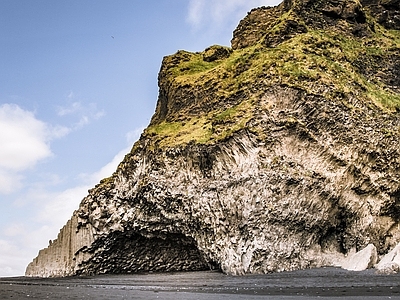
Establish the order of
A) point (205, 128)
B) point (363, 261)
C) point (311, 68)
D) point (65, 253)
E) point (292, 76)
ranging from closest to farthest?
1. point (363, 261)
2. point (292, 76)
3. point (311, 68)
4. point (205, 128)
5. point (65, 253)

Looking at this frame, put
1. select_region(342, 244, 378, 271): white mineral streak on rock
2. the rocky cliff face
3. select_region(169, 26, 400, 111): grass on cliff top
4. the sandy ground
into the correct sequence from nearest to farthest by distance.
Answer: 1. the sandy ground
2. select_region(342, 244, 378, 271): white mineral streak on rock
3. the rocky cliff face
4. select_region(169, 26, 400, 111): grass on cliff top

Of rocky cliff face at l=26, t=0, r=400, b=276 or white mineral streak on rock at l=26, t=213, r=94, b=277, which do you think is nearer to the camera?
rocky cliff face at l=26, t=0, r=400, b=276

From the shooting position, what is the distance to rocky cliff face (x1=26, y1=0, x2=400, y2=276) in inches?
1282

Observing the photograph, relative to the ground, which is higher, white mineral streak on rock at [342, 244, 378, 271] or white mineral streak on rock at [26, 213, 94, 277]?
white mineral streak on rock at [26, 213, 94, 277]

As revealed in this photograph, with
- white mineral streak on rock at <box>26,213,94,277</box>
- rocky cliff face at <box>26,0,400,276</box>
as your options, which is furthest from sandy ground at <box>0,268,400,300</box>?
white mineral streak on rock at <box>26,213,94,277</box>

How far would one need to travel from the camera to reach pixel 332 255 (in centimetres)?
3231

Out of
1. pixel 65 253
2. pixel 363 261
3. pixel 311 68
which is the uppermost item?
pixel 311 68

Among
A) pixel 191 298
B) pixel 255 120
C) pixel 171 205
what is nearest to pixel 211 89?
pixel 255 120

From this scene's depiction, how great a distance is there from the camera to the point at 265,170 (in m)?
33.2

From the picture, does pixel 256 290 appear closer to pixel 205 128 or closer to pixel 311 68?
pixel 205 128

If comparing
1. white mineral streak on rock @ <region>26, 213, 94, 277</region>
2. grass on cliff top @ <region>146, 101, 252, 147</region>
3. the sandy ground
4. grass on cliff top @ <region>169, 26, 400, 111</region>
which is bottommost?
the sandy ground

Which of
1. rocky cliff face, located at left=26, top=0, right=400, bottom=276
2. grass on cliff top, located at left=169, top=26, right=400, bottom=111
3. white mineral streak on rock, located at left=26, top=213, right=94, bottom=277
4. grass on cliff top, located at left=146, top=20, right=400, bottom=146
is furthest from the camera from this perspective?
white mineral streak on rock, located at left=26, top=213, right=94, bottom=277

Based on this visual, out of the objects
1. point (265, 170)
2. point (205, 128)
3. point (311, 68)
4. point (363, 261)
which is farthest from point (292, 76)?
point (363, 261)

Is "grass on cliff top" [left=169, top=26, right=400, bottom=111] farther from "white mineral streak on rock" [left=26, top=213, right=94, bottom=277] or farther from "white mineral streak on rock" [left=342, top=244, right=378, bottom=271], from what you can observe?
"white mineral streak on rock" [left=26, top=213, right=94, bottom=277]
